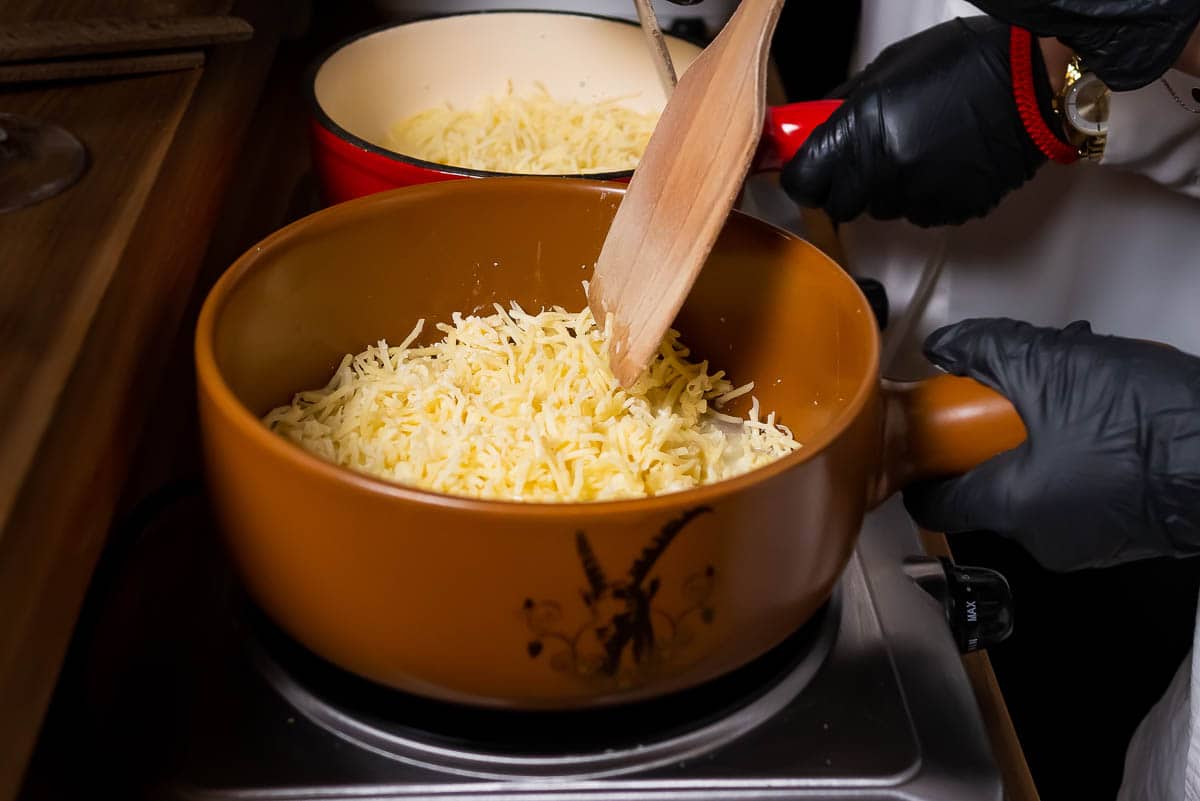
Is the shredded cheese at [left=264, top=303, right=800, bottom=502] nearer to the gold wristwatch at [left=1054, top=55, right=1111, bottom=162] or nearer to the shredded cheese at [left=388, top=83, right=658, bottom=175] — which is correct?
the shredded cheese at [left=388, top=83, right=658, bottom=175]

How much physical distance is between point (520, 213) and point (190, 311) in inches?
10.7

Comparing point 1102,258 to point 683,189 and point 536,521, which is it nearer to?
point 683,189

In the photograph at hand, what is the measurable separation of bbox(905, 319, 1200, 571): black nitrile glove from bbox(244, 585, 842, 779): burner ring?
15 cm

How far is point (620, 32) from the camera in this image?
94 centimetres

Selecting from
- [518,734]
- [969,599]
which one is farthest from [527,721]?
[969,599]

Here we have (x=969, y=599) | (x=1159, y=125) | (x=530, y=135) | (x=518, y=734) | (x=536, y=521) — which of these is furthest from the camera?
(x=530, y=135)

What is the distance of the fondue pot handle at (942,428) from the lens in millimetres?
541

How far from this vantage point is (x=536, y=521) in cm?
41

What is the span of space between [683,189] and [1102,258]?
50 centimetres

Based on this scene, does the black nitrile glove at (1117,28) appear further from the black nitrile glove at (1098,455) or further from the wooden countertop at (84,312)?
the wooden countertop at (84,312)

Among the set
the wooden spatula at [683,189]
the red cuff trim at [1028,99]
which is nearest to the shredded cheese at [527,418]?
the wooden spatula at [683,189]

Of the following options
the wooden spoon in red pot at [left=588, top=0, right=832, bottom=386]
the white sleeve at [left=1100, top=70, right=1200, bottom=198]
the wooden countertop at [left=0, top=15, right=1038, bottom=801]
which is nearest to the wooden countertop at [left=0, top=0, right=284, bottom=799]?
the wooden countertop at [left=0, top=15, right=1038, bottom=801]

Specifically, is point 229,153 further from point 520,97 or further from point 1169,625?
point 1169,625

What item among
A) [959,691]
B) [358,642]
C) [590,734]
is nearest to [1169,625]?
[959,691]
